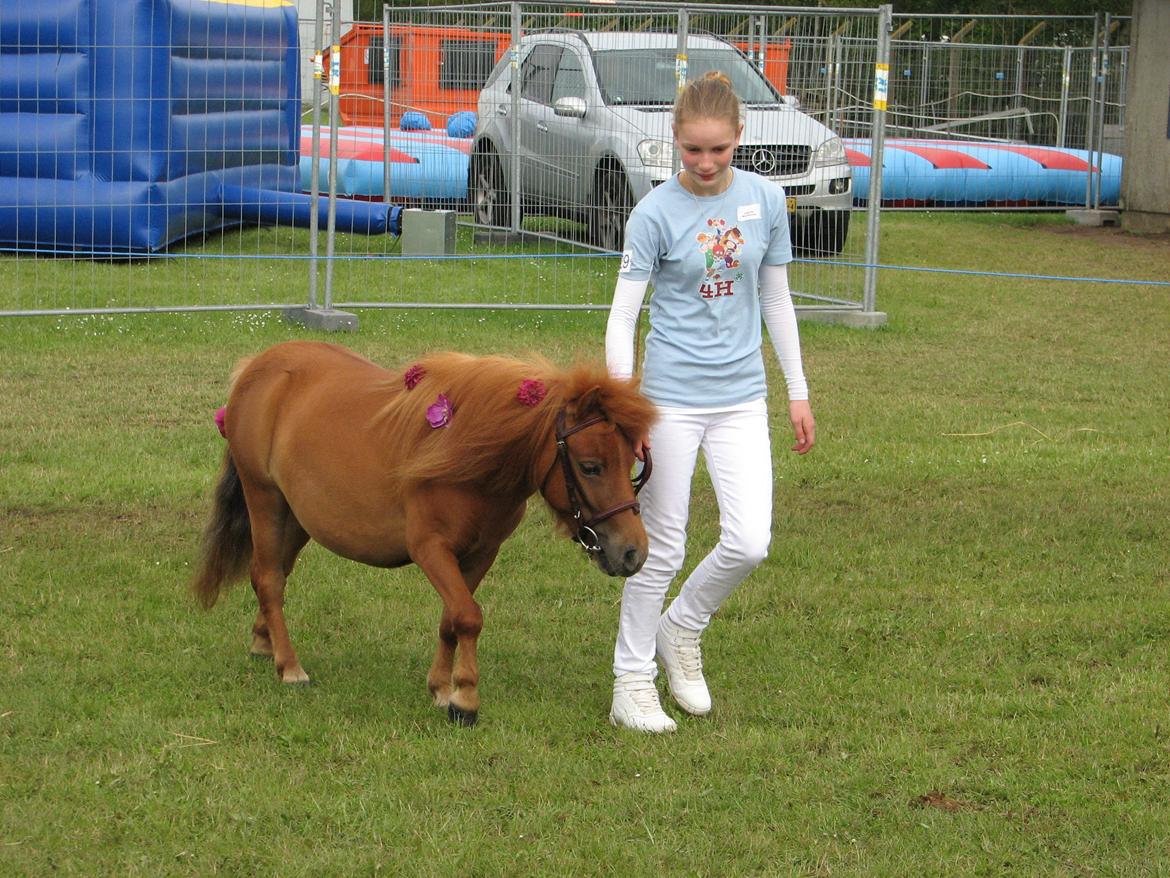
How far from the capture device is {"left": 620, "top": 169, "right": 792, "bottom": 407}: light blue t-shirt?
4.57 m

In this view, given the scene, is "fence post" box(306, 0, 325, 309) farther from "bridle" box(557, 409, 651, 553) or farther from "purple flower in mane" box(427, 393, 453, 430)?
"bridle" box(557, 409, 651, 553)

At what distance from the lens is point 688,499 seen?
186 inches

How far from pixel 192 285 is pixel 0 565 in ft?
25.3

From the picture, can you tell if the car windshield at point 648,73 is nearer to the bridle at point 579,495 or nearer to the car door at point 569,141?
the car door at point 569,141

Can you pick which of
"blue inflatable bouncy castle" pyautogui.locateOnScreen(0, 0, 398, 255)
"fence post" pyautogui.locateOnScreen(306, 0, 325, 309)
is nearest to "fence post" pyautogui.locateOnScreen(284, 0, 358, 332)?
"fence post" pyautogui.locateOnScreen(306, 0, 325, 309)

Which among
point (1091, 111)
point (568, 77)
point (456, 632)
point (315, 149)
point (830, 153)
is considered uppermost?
point (1091, 111)

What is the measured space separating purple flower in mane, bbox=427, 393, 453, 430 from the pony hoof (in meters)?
0.90

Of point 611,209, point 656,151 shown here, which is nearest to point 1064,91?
point 656,151

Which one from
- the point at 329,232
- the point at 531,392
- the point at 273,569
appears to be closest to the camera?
the point at 531,392

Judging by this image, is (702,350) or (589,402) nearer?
(589,402)

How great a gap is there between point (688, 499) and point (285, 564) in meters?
1.56

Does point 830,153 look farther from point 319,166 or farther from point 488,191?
point 319,166

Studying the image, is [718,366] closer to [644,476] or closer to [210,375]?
[644,476]

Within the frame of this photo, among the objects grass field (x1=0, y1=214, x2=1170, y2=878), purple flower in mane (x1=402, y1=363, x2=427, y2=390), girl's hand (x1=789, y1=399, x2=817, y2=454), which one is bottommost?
grass field (x1=0, y1=214, x2=1170, y2=878)
